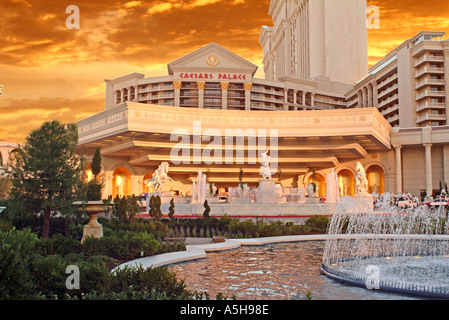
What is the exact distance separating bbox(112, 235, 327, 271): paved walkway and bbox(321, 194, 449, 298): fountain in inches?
81.9

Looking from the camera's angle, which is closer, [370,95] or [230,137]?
[230,137]

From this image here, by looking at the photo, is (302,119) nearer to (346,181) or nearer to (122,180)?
(346,181)

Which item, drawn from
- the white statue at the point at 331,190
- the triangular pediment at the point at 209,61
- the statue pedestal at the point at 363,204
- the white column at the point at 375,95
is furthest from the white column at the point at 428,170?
the triangular pediment at the point at 209,61

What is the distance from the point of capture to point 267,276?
10906 millimetres

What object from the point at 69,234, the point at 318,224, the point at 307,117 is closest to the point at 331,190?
the point at 307,117

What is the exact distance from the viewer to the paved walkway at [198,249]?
1230 cm

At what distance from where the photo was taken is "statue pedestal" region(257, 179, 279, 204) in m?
35.2

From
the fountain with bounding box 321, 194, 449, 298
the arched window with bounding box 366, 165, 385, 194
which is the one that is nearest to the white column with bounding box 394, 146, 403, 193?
the arched window with bounding box 366, 165, 385, 194

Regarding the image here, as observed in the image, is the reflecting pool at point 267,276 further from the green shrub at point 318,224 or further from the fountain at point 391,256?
the green shrub at point 318,224

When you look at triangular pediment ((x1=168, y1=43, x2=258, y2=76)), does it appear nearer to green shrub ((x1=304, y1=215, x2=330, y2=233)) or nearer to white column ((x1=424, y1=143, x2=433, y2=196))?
white column ((x1=424, y1=143, x2=433, y2=196))

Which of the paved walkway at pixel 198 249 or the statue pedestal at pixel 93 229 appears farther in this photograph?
the statue pedestal at pixel 93 229

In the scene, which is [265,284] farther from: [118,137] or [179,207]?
[118,137]

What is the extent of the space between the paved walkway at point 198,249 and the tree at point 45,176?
18.9 feet

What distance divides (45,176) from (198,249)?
7.38 metres
